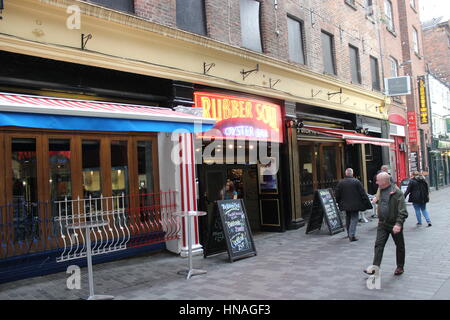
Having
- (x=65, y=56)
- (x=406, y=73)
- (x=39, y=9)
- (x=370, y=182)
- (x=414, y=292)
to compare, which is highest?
(x=406, y=73)

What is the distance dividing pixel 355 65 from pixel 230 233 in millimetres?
11259

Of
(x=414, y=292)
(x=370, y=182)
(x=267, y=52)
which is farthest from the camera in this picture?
(x=370, y=182)

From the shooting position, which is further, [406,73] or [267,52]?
[406,73]

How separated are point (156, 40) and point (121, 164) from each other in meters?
2.60

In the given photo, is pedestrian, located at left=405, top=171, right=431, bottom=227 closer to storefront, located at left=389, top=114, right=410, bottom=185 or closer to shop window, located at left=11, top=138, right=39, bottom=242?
storefront, located at left=389, top=114, right=410, bottom=185

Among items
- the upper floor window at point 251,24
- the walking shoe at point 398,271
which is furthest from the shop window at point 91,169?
the walking shoe at point 398,271

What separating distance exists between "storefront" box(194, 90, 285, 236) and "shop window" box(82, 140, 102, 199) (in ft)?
7.37

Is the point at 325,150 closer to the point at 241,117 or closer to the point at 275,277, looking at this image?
the point at 241,117

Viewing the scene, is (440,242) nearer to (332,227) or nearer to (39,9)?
(332,227)

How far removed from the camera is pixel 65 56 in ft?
20.6

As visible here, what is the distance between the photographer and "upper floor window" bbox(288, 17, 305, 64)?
11.9 meters

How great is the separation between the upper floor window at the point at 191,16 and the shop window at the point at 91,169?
10.9ft

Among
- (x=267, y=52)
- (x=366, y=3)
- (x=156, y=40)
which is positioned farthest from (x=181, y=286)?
(x=366, y=3)

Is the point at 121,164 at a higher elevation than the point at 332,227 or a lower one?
higher
